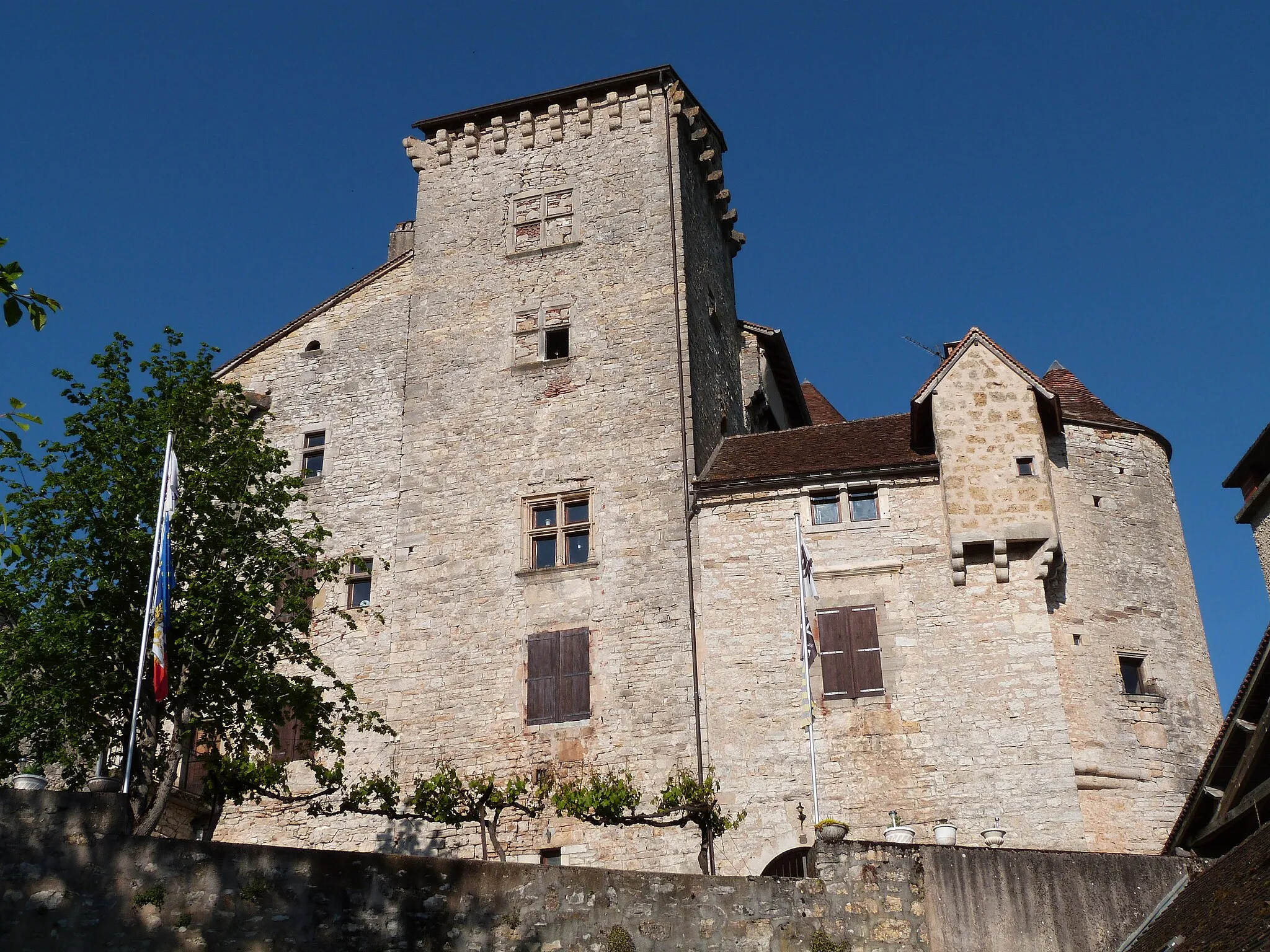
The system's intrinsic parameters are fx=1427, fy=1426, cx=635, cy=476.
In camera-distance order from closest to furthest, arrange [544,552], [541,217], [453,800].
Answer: [453,800] < [544,552] < [541,217]

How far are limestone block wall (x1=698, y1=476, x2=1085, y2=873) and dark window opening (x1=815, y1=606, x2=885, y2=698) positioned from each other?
146mm

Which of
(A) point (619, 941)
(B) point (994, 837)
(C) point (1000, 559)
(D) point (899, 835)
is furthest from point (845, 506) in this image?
(A) point (619, 941)

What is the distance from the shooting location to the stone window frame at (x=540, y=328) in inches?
1075

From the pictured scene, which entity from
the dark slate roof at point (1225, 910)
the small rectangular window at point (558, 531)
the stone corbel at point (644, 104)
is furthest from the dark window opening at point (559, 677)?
the stone corbel at point (644, 104)

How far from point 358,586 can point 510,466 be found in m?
3.60

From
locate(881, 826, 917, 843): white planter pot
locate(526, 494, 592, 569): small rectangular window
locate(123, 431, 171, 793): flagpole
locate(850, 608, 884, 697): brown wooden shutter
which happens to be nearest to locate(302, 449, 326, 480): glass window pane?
locate(526, 494, 592, 569): small rectangular window

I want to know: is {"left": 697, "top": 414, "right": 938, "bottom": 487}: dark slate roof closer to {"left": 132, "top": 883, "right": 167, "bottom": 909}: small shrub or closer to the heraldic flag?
the heraldic flag

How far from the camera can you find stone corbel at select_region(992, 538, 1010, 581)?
2303 cm

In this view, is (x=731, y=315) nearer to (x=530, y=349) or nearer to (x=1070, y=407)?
(x=530, y=349)

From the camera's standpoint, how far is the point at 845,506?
79.5ft

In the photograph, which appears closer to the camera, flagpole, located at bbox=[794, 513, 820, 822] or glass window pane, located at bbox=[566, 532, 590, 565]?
flagpole, located at bbox=[794, 513, 820, 822]

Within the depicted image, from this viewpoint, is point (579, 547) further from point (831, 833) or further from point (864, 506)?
point (831, 833)

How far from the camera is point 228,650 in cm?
2023

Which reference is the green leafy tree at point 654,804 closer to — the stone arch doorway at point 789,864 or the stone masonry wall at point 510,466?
the stone arch doorway at point 789,864
